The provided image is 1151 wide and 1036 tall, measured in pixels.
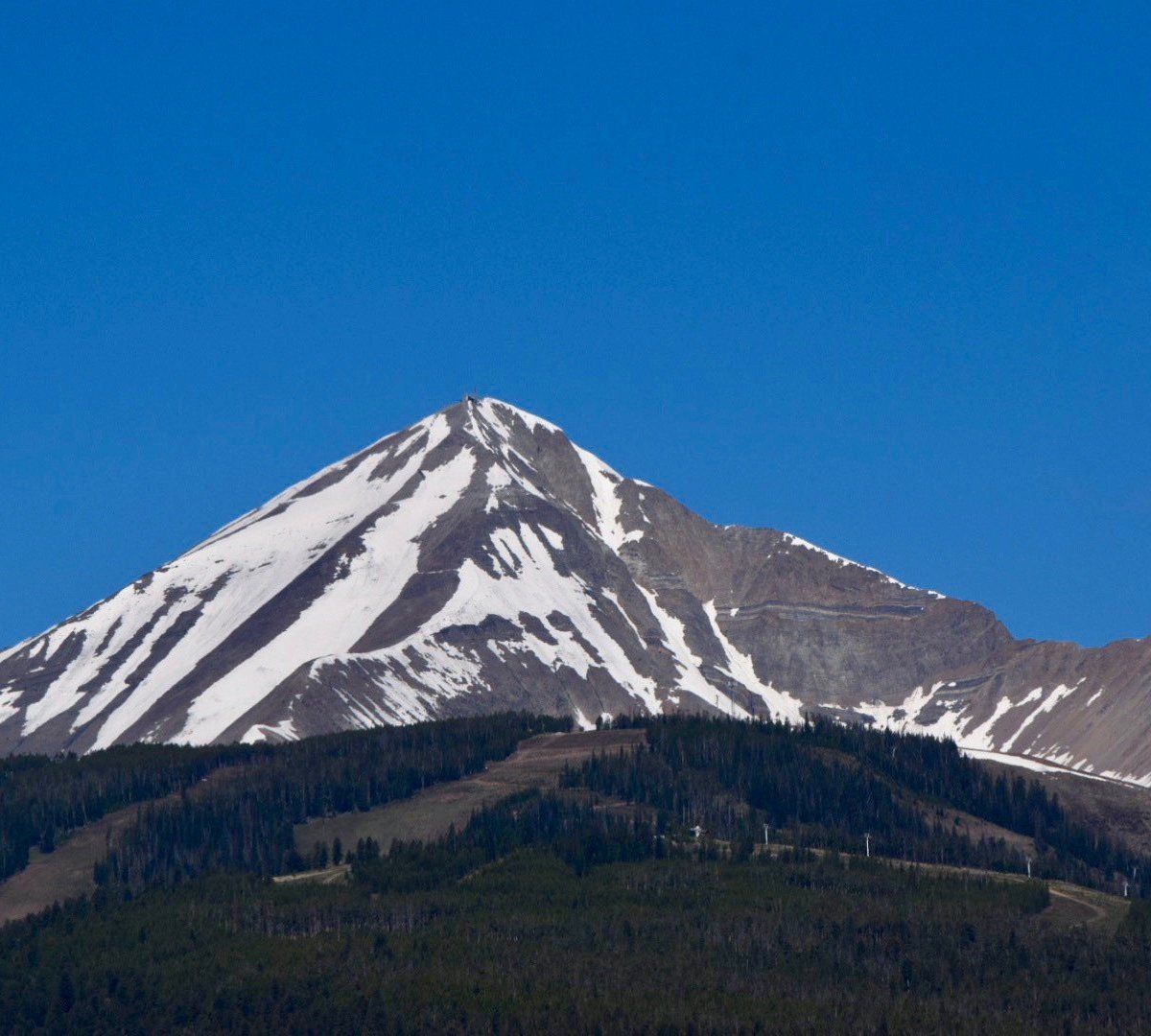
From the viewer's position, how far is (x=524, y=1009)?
188 m

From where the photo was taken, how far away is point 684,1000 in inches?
7470

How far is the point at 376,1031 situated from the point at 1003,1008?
1749 inches

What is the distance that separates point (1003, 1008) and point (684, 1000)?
76.6 feet

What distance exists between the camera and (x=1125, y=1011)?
195 meters

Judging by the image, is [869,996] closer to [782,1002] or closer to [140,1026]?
[782,1002]

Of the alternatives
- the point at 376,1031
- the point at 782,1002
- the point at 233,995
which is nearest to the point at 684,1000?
the point at 782,1002

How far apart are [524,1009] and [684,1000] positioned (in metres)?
11.2

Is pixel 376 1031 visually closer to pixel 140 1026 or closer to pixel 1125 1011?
pixel 140 1026

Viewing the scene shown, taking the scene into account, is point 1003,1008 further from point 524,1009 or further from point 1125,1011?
point 524,1009

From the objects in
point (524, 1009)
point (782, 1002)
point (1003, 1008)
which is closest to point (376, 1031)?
point (524, 1009)

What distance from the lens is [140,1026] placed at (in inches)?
7859

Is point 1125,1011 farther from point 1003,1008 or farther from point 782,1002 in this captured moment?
point 782,1002

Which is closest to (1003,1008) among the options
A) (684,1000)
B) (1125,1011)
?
(1125,1011)

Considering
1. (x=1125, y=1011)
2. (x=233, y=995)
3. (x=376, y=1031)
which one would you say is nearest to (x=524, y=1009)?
(x=376, y=1031)
